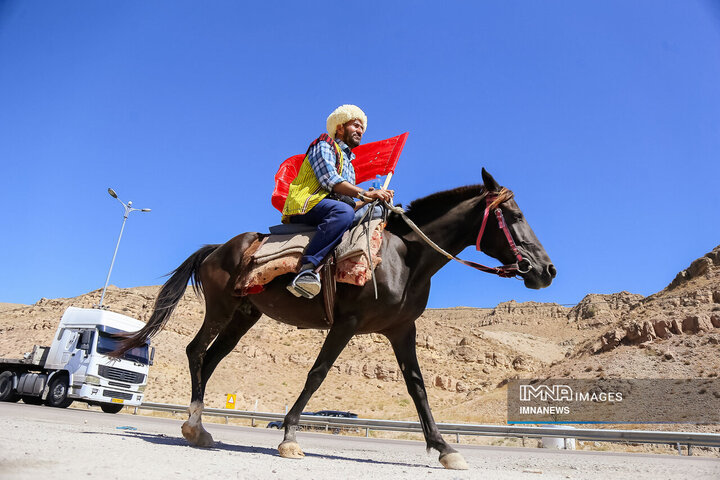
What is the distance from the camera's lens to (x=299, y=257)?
571cm

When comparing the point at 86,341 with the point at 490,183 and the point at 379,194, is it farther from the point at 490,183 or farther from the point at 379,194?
the point at 490,183

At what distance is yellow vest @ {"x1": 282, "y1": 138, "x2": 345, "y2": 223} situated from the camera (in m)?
5.93

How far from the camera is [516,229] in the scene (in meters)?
5.93

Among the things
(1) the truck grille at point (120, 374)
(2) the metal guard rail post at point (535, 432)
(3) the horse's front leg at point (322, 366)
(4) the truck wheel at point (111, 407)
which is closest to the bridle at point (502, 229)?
(3) the horse's front leg at point (322, 366)

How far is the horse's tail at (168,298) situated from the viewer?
688cm

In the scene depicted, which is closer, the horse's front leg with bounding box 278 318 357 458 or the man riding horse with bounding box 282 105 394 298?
the horse's front leg with bounding box 278 318 357 458

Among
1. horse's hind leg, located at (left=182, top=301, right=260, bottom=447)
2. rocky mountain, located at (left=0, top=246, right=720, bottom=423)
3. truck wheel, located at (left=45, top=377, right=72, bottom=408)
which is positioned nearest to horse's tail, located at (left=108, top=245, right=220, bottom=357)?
horse's hind leg, located at (left=182, top=301, right=260, bottom=447)

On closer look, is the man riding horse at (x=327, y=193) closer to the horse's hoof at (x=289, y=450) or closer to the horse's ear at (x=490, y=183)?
the horse's ear at (x=490, y=183)

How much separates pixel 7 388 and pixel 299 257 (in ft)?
75.2

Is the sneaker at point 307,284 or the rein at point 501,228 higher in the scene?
the rein at point 501,228

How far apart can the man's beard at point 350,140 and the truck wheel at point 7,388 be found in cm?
2260

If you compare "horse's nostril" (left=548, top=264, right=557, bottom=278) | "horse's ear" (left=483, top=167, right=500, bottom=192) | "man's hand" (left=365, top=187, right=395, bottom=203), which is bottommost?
"horse's nostril" (left=548, top=264, right=557, bottom=278)

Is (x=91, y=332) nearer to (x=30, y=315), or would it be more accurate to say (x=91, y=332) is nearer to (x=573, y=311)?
(x=30, y=315)

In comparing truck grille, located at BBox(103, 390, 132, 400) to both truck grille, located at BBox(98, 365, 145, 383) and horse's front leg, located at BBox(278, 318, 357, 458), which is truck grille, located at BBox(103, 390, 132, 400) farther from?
horse's front leg, located at BBox(278, 318, 357, 458)
